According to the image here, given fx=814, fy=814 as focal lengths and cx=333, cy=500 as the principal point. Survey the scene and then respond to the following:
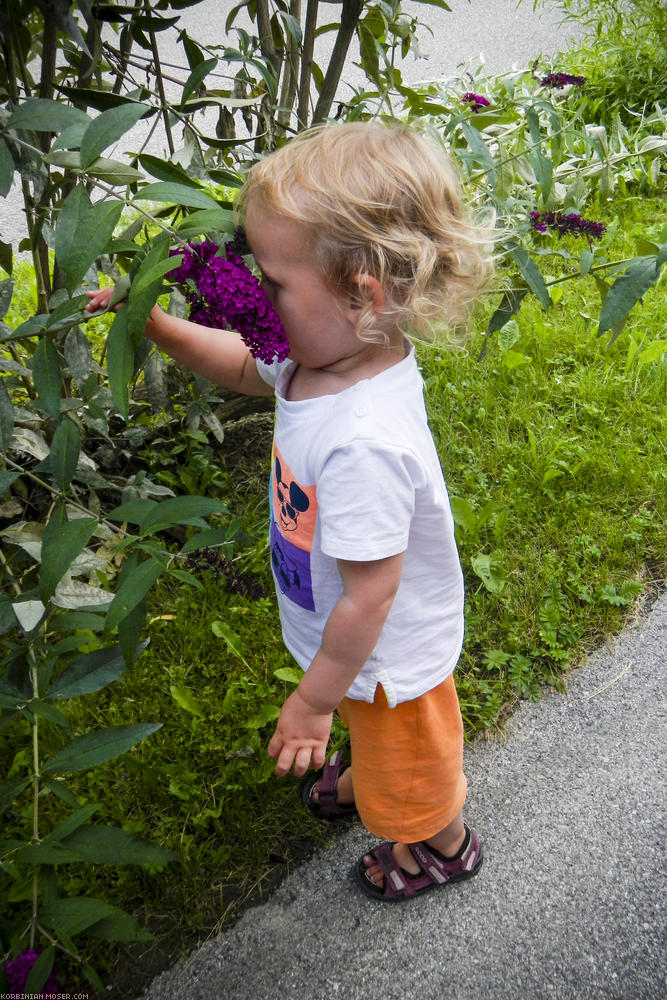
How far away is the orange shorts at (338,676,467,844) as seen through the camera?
147 centimetres

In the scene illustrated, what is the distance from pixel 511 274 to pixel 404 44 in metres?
0.81

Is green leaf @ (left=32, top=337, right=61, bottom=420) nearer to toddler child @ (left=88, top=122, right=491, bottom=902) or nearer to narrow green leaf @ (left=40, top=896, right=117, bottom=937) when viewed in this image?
toddler child @ (left=88, top=122, right=491, bottom=902)

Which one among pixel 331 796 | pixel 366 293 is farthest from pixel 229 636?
pixel 366 293

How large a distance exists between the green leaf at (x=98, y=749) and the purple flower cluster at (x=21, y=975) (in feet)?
0.82

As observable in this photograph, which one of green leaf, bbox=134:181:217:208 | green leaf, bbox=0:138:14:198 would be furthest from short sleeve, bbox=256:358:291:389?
green leaf, bbox=0:138:14:198

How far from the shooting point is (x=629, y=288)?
1427mm

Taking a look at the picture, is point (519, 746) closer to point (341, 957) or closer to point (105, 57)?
point (341, 957)

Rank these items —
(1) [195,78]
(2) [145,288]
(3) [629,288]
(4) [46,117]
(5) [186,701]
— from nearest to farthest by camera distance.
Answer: (2) [145,288], (4) [46,117], (3) [629,288], (1) [195,78], (5) [186,701]

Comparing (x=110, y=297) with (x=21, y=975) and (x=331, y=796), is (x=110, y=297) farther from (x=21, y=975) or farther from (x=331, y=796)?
(x=331, y=796)

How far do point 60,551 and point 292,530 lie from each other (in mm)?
379

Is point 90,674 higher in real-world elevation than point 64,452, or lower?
lower

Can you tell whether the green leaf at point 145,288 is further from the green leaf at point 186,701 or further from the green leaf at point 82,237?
the green leaf at point 186,701

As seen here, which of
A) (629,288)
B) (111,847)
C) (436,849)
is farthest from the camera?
(436,849)

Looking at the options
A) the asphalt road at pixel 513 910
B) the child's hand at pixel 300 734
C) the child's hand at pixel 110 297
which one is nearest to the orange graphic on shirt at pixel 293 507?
the child's hand at pixel 300 734
